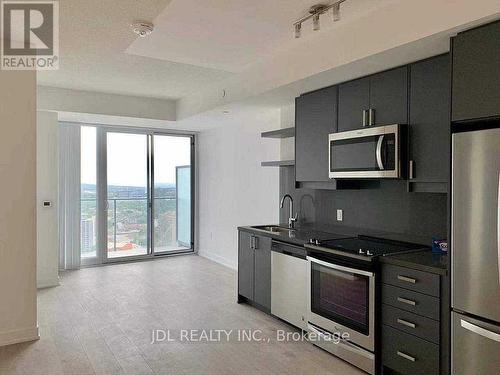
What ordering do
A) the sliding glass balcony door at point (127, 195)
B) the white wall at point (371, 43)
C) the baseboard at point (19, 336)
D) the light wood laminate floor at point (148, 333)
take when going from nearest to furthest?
the white wall at point (371, 43) → the light wood laminate floor at point (148, 333) → the baseboard at point (19, 336) → the sliding glass balcony door at point (127, 195)

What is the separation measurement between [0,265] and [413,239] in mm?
3599

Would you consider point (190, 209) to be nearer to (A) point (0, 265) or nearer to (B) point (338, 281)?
(A) point (0, 265)

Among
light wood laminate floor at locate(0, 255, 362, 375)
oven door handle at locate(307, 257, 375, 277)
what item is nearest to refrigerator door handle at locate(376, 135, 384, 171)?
oven door handle at locate(307, 257, 375, 277)

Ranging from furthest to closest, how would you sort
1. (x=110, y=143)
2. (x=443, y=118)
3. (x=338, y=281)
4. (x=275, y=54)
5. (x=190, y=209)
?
(x=190, y=209), (x=110, y=143), (x=275, y=54), (x=338, y=281), (x=443, y=118)

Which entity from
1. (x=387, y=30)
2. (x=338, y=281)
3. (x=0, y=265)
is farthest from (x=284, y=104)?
(x=0, y=265)

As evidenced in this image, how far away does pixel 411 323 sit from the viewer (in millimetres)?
2615

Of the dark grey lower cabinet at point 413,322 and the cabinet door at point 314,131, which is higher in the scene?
the cabinet door at point 314,131

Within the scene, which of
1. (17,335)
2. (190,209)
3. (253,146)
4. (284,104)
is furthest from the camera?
(190,209)

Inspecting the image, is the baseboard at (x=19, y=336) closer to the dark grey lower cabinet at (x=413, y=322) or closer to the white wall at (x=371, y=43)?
the dark grey lower cabinet at (x=413, y=322)

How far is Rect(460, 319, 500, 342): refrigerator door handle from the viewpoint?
2.12 m

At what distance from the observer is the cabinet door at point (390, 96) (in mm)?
2932

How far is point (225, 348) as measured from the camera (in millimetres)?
3320
